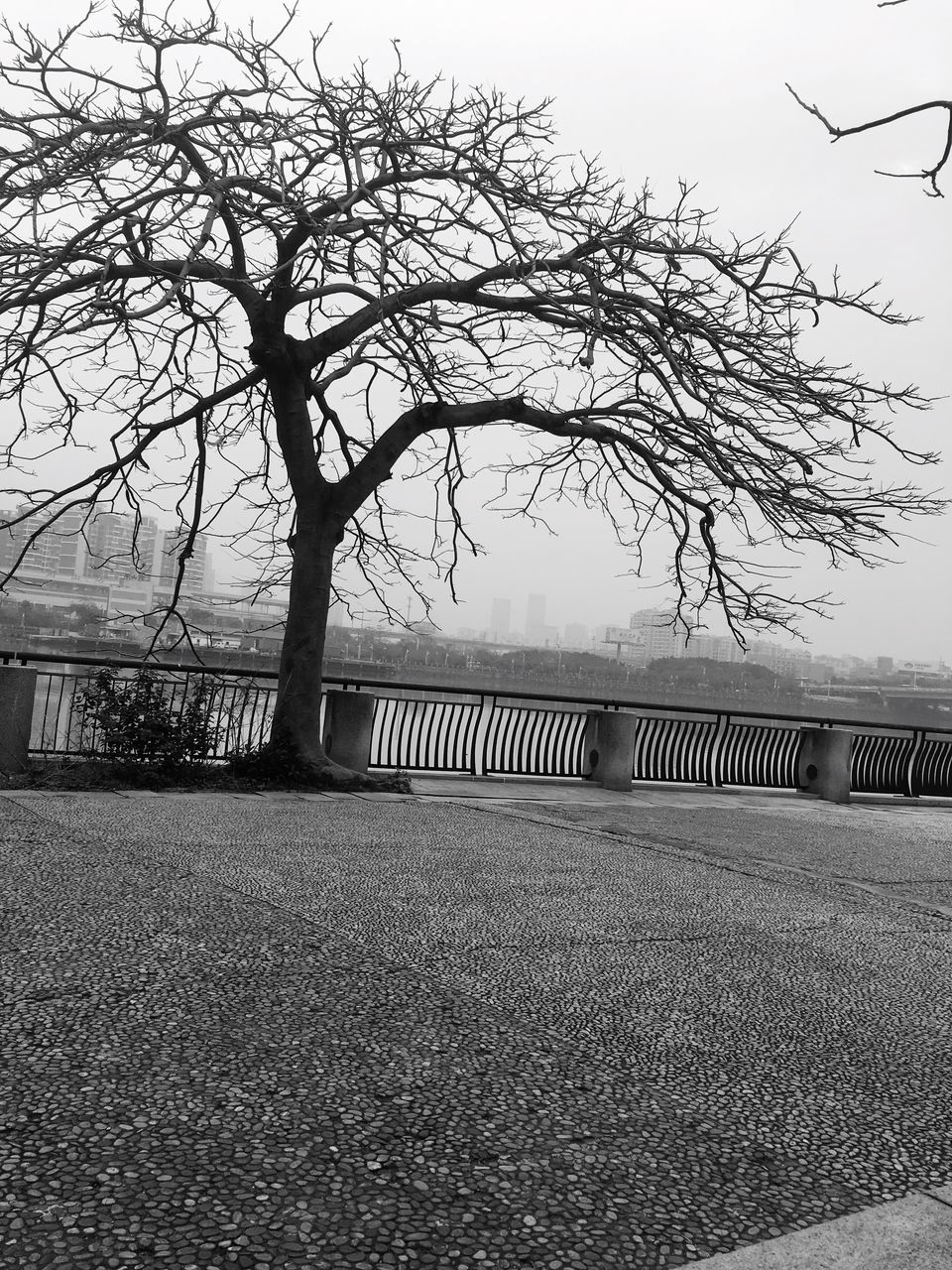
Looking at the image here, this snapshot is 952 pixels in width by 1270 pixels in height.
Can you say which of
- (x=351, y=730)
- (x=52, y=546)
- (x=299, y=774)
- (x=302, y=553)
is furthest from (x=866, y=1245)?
(x=52, y=546)

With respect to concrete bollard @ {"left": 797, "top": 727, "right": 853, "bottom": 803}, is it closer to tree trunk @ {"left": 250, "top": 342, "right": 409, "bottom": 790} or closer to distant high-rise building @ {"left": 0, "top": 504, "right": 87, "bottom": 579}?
tree trunk @ {"left": 250, "top": 342, "right": 409, "bottom": 790}

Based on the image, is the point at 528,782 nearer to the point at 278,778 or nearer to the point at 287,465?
the point at 278,778

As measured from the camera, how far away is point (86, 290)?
516 inches

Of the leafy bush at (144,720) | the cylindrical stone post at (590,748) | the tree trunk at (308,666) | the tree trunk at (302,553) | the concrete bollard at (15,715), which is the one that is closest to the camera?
the concrete bollard at (15,715)

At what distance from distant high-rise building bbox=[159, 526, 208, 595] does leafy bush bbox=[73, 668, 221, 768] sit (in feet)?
7.32

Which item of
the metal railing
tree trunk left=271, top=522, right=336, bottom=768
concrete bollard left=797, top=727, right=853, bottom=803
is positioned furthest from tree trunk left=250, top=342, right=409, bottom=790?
concrete bollard left=797, top=727, right=853, bottom=803

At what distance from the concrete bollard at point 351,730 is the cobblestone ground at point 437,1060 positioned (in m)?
6.01

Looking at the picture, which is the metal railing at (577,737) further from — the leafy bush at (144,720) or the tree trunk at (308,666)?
the leafy bush at (144,720)

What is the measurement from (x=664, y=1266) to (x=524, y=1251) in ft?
1.11

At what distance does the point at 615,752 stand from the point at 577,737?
1311mm

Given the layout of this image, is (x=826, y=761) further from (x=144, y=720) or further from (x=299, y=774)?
(x=144, y=720)

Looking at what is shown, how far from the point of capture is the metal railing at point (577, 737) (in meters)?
14.3

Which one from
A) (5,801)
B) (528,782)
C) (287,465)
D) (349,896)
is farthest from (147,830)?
(528,782)

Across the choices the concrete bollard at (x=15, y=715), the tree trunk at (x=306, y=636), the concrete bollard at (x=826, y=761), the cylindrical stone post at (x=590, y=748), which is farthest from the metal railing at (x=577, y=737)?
the concrete bollard at (x=15, y=715)
